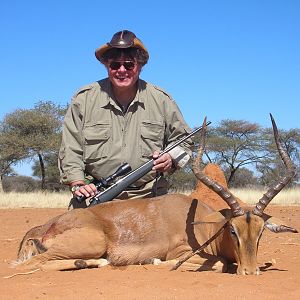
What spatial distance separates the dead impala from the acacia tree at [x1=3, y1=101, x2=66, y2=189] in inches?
976

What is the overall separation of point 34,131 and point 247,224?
2764cm

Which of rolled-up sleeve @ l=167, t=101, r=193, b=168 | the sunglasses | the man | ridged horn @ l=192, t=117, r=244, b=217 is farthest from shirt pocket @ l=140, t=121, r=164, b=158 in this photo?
ridged horn @ l=192, t=117, r=244, b=217

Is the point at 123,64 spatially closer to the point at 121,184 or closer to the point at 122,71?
the point at 122,71

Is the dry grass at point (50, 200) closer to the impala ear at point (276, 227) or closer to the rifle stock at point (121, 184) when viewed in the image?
the rifle stock at point (121, 184)

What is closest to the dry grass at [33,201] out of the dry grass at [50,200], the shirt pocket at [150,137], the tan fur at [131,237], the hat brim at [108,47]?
the dry grass at [50,200]

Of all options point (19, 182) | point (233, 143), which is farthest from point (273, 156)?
point (19, 182)

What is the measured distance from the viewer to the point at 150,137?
7.17 m

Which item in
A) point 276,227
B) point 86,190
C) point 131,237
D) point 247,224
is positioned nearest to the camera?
point 247,224

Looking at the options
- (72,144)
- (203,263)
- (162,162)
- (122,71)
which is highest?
(122,71)

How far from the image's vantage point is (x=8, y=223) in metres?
12.9

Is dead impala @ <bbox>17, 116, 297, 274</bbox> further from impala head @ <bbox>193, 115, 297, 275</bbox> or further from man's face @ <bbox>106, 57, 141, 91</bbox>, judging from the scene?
man's face @ <bbox>106, 57, 141, 91</bbox>

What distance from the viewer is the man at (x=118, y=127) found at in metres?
6.95

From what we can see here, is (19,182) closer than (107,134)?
No

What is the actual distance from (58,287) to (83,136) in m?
2.74
